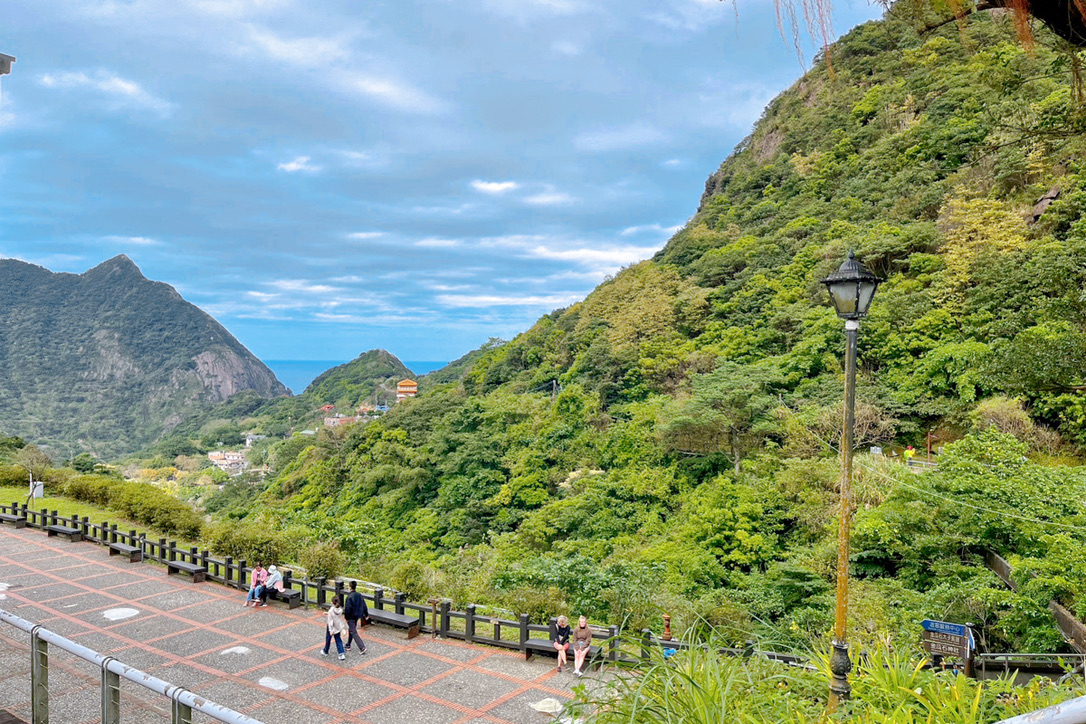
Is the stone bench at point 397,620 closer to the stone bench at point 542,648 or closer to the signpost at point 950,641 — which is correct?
the stone bench at point 542,648

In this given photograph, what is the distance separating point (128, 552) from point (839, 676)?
603 inches

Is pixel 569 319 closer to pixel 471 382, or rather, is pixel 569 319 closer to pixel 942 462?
pixel 471 382

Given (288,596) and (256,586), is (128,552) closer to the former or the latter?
(256,586)

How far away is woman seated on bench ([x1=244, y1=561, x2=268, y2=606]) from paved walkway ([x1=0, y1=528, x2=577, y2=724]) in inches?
11.0

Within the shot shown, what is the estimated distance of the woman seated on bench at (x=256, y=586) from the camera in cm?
1148

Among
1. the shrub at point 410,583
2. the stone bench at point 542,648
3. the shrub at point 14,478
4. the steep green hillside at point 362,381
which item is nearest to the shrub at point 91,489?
the shrub at point 14,478

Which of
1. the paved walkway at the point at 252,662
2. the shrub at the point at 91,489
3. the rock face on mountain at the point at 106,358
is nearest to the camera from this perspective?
the paved walkway at the point at 252,662

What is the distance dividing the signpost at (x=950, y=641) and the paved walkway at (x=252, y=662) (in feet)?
16.2

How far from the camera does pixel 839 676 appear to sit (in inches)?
172

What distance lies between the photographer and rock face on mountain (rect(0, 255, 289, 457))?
101375 millimetres

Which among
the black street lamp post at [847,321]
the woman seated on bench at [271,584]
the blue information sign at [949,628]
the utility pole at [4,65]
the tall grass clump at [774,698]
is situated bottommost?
the woman seated on bench at [271,584]

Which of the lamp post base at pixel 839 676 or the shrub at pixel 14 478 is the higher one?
the lamp post base at pixel 839 676

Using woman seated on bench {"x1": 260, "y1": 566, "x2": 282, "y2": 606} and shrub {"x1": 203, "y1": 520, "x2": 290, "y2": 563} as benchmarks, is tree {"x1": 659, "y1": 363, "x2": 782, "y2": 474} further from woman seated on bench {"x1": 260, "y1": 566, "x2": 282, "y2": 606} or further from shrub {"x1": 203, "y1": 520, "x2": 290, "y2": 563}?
woman seated on bench {"x1": 260, "y1": 566, "x2": 282, "y2": 606}

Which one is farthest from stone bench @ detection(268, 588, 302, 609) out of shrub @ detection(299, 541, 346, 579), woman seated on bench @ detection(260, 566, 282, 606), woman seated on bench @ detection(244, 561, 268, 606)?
shrub @ detection(299, 541, 346, 579)
